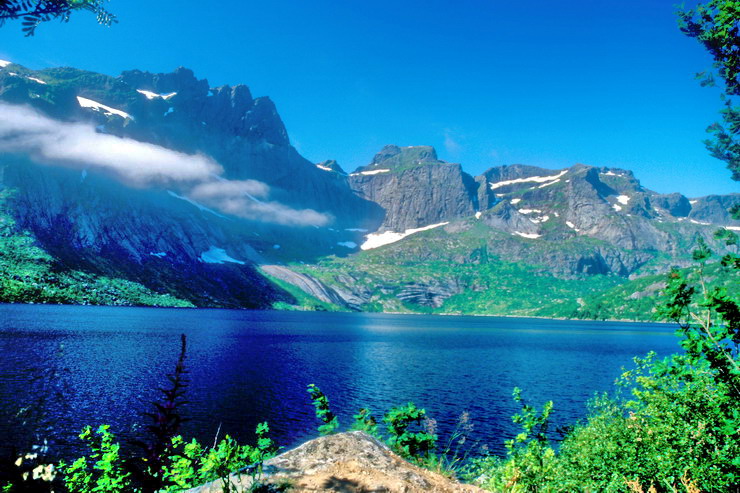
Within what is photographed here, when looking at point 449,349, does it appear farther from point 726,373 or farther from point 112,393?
point 726,373

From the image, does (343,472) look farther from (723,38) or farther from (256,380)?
(256,380)

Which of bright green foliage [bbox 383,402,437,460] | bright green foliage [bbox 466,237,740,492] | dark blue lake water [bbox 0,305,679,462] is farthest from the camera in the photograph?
dark blue lake water [bbox 0,305,679,462]

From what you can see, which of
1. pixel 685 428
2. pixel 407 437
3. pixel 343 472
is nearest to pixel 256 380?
pixel 407 437

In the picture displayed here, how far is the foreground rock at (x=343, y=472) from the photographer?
8.76 m

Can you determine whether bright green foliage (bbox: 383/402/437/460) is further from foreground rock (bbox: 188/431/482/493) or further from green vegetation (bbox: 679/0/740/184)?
green vegetation (bbox: 679/0/740/184)

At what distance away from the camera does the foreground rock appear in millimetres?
8758

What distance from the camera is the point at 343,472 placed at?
9.50 meters

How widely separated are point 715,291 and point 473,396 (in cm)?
5557

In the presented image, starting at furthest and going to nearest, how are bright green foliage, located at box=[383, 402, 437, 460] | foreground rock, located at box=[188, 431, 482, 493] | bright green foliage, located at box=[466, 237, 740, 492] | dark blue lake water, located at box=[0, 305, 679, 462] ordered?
dark blue lake water, located at box=[0, 305, 679, 462]
bright green foliage, located at box=[383, 402, 437, 460]
bright green foliage, located at box=[466, 237, 740, 492]
foreground rock, located at box=[188, 431, 482, 493]

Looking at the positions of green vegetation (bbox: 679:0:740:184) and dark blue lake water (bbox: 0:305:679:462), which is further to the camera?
dark blue lake water (bbox: 0:305:679:462)

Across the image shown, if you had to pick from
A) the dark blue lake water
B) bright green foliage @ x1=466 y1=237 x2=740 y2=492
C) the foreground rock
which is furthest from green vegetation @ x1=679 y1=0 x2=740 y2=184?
the dark blue lake water

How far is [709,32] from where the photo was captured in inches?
517

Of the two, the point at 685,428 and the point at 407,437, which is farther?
the point at 407,437

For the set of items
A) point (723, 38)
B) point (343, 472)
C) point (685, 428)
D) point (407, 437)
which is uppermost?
point (723, 38)
